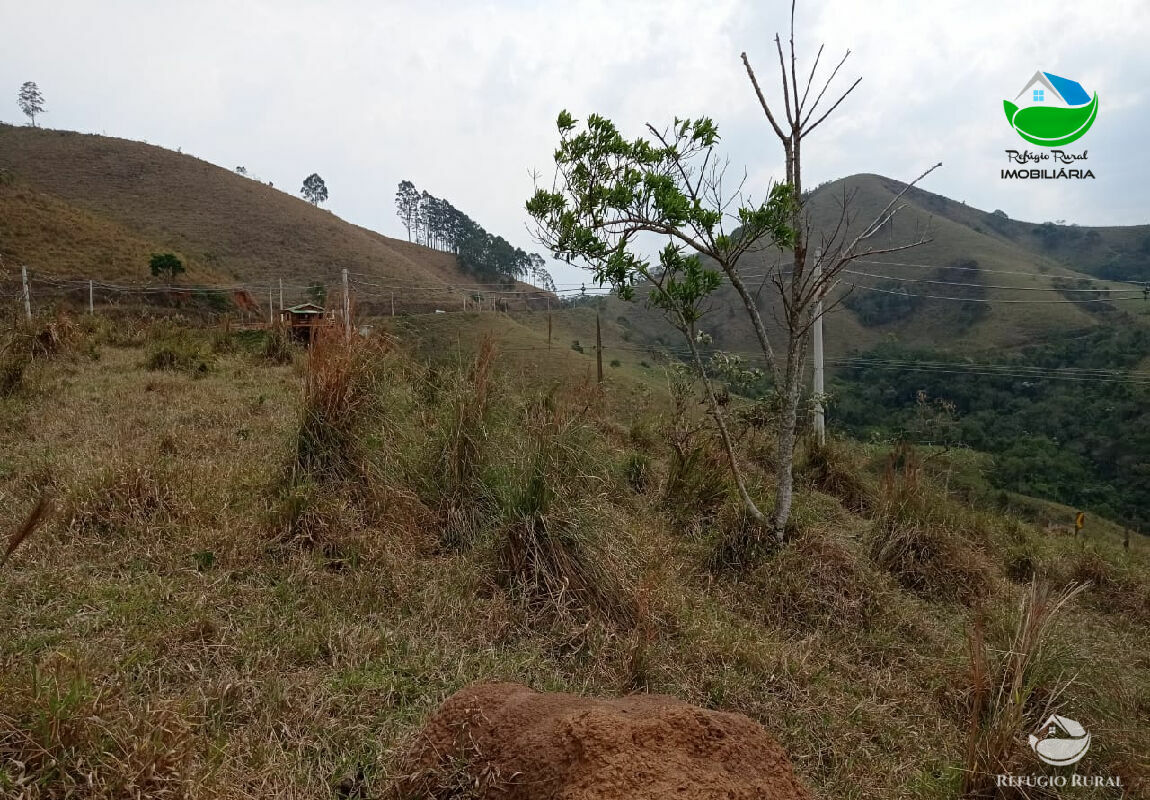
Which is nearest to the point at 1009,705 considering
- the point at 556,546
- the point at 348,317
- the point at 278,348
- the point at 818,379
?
the point at 556,546

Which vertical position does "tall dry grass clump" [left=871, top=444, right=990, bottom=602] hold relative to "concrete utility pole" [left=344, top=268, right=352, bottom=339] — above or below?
below

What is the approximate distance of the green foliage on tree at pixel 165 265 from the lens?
25094 mm

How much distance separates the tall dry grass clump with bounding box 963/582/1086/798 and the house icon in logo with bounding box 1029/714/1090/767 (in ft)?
0.17

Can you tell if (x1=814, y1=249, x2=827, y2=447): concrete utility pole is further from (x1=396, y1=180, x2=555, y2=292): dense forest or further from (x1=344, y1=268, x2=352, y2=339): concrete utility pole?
(x1=396, y1=180, x2=555, y2=292): dense forest

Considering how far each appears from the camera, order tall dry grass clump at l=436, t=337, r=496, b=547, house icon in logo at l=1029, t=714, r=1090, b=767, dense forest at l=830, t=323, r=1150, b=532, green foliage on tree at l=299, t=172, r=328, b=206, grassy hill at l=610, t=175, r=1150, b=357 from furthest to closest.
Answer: green foliage on tree at l=299, t=172, r=328, b=206, grassy hill at l=610, t=175, r=1150, b=357, dense forest at l=830, t=323, r=1150, b=532, tall dry grass clump at l=436, t=337, r=496, b=547, house icon in logo at l=1029, t=714, r=1090, b=767

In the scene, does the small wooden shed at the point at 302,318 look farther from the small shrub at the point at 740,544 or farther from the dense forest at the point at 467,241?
the dense forest at the point at 467,241

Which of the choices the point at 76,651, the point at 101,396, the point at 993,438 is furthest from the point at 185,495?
the point at 993,438

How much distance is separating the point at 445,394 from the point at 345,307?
118cm

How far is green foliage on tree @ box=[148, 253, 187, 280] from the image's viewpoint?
82.3ft

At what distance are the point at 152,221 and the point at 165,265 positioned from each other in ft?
55.0

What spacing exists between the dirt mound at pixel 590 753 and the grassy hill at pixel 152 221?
2973 cm

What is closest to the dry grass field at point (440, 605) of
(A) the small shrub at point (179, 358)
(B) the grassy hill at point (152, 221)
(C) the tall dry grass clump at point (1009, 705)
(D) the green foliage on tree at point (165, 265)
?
(C) the tall dry grass clump at point (1009, 705)

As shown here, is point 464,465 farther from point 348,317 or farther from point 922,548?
point 922,548

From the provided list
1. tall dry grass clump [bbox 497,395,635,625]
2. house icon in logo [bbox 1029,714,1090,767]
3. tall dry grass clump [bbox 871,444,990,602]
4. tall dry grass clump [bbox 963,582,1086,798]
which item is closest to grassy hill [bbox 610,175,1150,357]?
tall dry grass clump [bbox 871,444,990,602]
